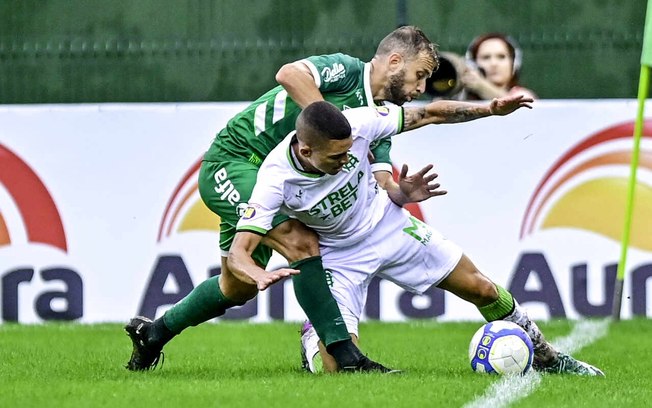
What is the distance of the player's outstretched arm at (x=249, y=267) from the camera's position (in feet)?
20.0

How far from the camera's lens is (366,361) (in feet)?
22.3

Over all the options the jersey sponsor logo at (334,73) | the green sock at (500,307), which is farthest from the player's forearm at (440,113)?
the green sock at (500,307)

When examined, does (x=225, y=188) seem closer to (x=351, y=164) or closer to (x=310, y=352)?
(x=351, y=164)

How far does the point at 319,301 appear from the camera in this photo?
22.3 ft

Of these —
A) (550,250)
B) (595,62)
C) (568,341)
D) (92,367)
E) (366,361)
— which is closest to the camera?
(366,361)

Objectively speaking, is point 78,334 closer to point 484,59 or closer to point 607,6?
point 484,59

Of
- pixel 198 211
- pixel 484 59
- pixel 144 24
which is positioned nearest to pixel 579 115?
pixel 484 59

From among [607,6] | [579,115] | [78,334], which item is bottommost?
[78,334]

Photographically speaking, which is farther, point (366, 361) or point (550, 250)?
point (550, 250)

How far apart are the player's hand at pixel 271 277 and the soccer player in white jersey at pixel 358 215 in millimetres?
61

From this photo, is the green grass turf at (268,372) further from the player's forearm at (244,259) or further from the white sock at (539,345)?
the player's forearm at (244,259)

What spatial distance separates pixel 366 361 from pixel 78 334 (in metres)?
3.45

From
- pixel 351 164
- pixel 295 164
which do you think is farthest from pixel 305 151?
pixel 351 164

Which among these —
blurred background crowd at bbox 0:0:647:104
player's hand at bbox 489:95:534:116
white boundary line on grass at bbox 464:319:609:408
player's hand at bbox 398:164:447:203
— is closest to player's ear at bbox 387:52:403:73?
player's hand at bbox 398:164:447:203
